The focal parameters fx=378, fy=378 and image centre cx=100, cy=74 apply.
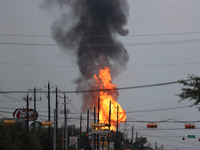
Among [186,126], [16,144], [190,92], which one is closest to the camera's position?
[190,92]

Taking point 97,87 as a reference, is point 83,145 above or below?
below

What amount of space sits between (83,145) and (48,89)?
57.4 m

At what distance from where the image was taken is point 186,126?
71562mm

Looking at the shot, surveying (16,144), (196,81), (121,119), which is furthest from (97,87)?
(196,81)

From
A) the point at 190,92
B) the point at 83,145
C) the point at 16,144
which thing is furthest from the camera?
the point at 83,145

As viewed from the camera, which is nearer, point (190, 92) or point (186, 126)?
point (190, 92)

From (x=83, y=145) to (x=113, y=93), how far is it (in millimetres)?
28381

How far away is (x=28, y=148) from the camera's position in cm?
6431

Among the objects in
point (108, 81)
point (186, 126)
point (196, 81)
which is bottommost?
point (186, 126)

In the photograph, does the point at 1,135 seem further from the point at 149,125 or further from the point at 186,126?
the point at 186,126

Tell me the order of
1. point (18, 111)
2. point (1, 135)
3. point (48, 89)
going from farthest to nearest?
point (18, 111) < point (48, 89) < point (1, 135)

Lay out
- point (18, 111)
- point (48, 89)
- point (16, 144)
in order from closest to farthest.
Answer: point (16, 144)
point (48, 89)
point (18, 111)

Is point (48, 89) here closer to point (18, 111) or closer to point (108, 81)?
point (108, 81)

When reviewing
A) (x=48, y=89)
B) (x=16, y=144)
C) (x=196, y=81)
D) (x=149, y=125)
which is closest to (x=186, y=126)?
(x=149, y=125)
